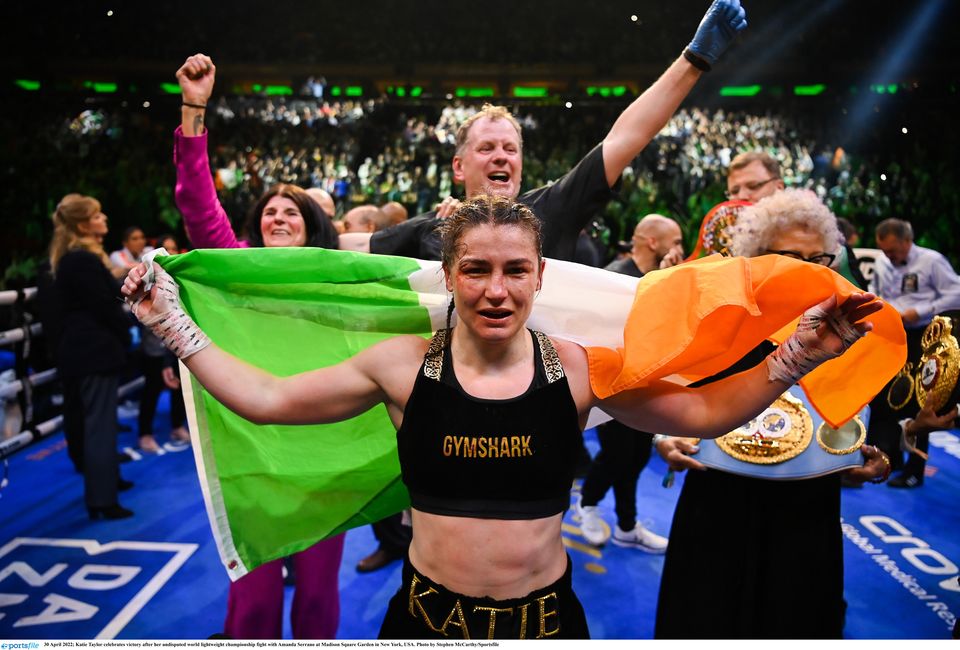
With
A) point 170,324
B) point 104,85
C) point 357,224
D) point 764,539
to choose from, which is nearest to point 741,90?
point 357,224

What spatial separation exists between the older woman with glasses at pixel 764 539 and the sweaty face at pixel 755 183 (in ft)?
3.37

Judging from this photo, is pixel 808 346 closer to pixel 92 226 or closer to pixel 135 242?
pixel 92 226

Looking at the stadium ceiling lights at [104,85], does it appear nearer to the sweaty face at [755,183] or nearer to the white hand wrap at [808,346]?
the sweaty face at [755,183]

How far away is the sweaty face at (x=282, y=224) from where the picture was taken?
84.2 inches

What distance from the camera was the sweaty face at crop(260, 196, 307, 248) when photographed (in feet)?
7.02

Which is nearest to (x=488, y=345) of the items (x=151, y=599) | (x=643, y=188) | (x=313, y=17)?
(x=151, y=599)

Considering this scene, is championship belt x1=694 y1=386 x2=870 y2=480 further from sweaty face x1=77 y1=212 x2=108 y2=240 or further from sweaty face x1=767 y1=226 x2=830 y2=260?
sweaty face x1=77 y1=212 x2=108 y2=240

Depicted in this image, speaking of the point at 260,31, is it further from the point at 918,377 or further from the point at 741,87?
the point at 918,377

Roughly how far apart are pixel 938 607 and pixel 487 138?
2.74 meters

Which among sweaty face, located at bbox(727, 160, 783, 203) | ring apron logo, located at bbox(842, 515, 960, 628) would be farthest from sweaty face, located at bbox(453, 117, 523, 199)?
ring apron logo, located at bbox(842, 515, 960, 628)

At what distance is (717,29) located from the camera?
1.71 metres

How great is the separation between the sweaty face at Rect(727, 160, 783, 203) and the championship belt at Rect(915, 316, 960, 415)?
3.56 feet

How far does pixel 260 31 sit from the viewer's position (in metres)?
14.8

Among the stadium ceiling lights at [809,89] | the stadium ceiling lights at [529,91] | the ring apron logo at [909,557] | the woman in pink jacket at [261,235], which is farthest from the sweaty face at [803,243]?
the stadium ceiling lights at [529,91]
